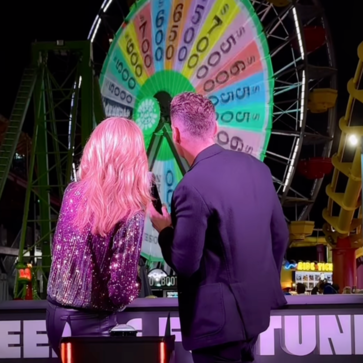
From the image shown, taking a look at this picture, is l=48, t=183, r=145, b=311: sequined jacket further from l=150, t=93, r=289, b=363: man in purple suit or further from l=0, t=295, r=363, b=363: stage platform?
l=0, t=295, r=363, b=363: stage platform

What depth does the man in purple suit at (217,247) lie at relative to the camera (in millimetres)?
2527

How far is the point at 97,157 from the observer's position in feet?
9.48

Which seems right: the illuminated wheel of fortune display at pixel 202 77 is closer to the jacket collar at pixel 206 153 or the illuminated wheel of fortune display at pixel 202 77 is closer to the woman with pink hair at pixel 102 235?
the woman with pink hair at pixel 102 235

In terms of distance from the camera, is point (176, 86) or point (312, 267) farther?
point (312, 267)

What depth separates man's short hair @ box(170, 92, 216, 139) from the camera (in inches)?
104

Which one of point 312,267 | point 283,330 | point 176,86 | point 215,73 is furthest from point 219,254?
point 312,267

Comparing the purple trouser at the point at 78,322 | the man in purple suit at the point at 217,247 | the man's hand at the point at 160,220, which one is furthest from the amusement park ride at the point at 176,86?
the man in purple suit at the point at 217,247

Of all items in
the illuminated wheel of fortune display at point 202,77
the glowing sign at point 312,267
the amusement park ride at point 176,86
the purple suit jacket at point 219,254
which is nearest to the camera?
the purple suit jacket at point 219,254

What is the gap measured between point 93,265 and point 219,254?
0.57 meters

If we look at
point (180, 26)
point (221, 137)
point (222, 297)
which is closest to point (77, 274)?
point (222, 297)

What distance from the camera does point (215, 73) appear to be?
16.5 metres

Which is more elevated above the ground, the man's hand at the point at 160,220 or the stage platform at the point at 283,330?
the man's hand at the point at 160,220

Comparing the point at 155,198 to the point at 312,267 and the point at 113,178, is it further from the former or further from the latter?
the point at 312,267

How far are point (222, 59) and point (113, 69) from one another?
3501 millimetres
